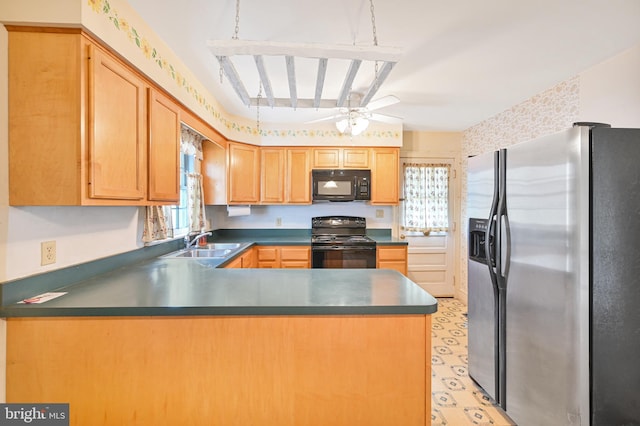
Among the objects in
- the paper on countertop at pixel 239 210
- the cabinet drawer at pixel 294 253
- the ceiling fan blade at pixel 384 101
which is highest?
the ceiling fan blade at pixel 384 101

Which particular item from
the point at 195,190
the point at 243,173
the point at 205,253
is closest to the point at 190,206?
the point at 195,190

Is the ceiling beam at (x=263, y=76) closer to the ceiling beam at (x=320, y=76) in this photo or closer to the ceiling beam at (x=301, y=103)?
the ceiling beam at (x=301, y=103)

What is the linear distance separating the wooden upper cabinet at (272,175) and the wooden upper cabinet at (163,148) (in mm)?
1737

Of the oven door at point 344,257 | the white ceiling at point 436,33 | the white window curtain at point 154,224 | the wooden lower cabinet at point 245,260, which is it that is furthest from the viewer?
the oven door at point 344,257

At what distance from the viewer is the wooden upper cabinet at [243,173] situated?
3574mm

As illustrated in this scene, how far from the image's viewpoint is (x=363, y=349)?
4.22 ft

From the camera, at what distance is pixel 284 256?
12.0ft

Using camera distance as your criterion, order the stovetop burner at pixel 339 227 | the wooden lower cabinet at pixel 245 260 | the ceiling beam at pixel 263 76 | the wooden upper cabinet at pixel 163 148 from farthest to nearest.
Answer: the stovetop burner at pixel 339 227, the wooden lower cabinet at pixel 245 260, the wooden upper cabinet at pixel 163 148, the ceiling beam at pixel 263 76

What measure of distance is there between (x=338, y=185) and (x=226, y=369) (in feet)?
9.25

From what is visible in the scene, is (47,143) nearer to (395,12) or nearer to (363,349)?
(363,349)

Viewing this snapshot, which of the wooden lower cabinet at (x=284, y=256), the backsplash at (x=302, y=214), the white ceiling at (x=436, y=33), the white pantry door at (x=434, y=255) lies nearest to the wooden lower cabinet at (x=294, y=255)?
the wooden lower cabinet at (x=284, y=256)

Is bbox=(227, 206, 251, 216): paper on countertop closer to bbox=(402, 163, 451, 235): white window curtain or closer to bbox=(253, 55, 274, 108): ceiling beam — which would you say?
bbox=(253, 55, 274, 108): ceiling beam

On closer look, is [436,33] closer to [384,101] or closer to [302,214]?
[384,101]

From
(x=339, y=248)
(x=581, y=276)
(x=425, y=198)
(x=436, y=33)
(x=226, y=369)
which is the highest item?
(x=436, y=33)
